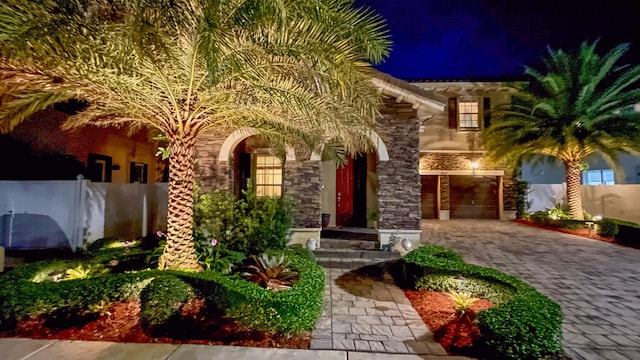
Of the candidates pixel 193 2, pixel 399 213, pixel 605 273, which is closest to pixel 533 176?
pixel 605 273

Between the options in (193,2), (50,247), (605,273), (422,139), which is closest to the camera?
(193,2)

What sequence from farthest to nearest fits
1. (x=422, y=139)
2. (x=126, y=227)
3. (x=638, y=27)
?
(x=422, y=139), (x=638, y=27), (x=126, y=227)

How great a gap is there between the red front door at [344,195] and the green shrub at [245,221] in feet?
11.7

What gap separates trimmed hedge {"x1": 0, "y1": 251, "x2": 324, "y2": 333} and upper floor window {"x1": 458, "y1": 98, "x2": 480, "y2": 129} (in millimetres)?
15630

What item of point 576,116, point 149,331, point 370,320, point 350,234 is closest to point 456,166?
point 576,116

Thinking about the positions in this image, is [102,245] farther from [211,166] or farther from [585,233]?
[585,233]

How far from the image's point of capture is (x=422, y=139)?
57.5ft

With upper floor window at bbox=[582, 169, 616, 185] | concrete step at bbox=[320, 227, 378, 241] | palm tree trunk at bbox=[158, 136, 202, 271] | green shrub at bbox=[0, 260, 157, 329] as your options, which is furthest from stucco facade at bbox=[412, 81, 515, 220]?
green shrub at bbox=[0, 260, 157, 329]

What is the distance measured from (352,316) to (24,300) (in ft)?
15.7

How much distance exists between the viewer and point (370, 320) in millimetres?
4941

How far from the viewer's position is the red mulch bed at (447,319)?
4105 millimetres

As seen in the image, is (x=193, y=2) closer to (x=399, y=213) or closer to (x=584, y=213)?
(x=399, y=213)

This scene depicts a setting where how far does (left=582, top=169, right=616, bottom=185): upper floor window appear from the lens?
1981cm

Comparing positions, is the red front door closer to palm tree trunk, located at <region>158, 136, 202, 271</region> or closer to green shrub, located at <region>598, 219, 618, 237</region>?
palm tree trunk, located at <region>158, 136, 202, 271</region>
